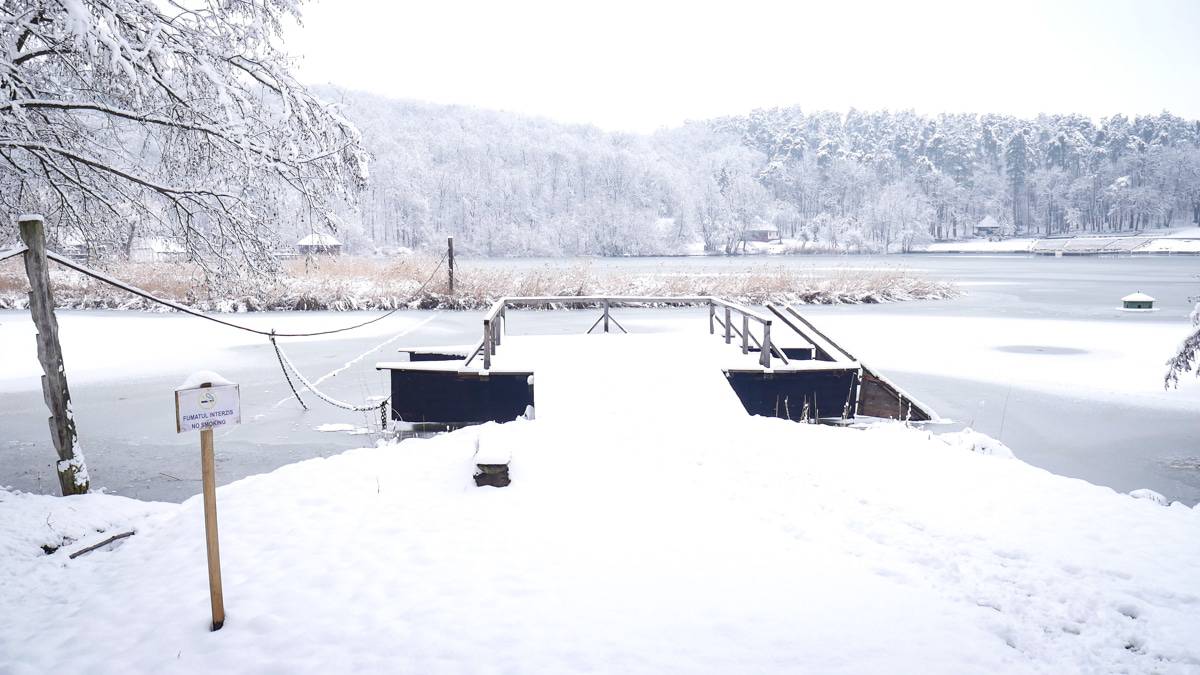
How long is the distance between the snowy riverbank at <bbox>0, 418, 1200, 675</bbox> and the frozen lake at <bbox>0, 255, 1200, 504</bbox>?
2.25 meters

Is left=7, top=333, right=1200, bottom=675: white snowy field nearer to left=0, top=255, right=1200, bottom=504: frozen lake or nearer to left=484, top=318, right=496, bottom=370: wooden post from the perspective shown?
left=0, top=255, right=1200, bottom=504: frozen lake

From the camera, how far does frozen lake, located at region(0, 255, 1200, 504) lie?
27.1 feet

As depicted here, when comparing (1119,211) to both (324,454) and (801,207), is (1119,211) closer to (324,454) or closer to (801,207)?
(801,207)

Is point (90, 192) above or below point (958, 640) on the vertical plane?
above

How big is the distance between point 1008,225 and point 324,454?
473 feet

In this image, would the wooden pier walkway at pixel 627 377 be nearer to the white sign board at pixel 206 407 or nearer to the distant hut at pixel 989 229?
the white sign board at pixel 206 407

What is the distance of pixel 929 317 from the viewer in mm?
23719

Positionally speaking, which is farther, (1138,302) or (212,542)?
(1138,302)

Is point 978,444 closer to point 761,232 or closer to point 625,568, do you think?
point 625,568

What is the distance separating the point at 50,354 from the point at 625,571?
16.1 feet

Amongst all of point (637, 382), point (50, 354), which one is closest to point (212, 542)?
point (50, 354)

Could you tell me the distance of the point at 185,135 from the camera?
7438mm

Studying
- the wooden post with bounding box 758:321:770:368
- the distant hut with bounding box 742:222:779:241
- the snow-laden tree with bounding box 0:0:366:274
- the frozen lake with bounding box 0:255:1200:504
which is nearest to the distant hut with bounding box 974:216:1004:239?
the distant hut with bounding box 742:222:779:241

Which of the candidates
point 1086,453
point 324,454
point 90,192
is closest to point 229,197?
point 90,192
